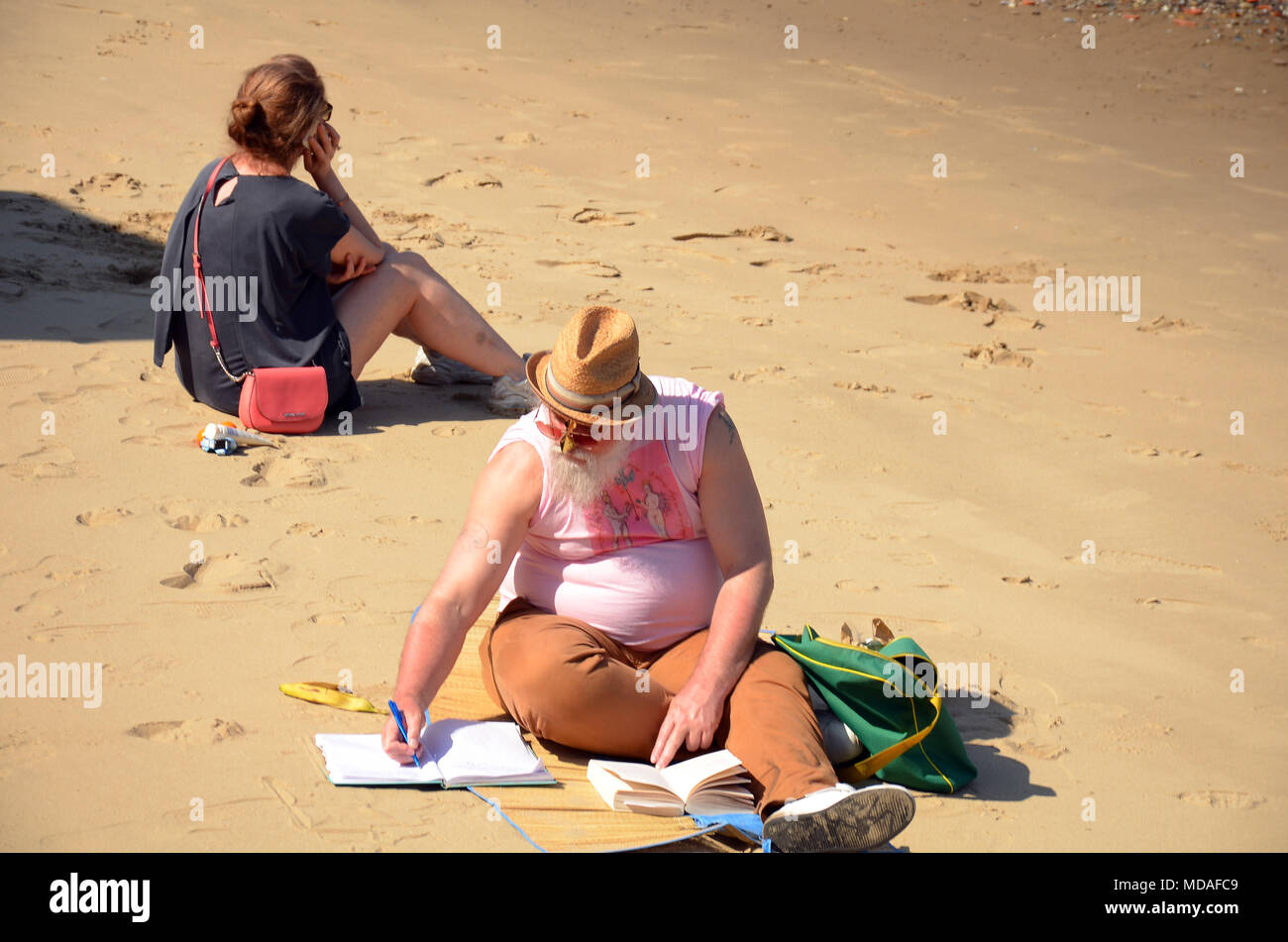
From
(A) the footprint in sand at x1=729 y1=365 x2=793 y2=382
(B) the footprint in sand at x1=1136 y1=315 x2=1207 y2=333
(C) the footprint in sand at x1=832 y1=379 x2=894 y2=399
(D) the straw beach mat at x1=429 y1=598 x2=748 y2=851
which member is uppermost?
(B) the footprint in sand at x1=1136 y1=315 x2=1207 y2=333

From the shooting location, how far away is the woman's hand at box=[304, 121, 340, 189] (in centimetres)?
485

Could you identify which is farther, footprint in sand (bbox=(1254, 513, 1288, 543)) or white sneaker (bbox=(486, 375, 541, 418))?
white sneaker (bbox=(486, 375, 541, 418))

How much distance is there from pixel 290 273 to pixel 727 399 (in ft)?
6.28

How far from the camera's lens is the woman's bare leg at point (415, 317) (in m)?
5.14

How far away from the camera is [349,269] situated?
5.11m

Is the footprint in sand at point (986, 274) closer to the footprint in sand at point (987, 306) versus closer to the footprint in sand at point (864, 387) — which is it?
the footprint in sand at point (987, 306)

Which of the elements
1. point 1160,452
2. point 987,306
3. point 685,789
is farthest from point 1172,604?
point 987,306

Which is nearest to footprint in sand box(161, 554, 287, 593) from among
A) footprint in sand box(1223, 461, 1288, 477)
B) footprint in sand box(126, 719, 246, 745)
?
footprint in sand box(126, 719, 246, 745)

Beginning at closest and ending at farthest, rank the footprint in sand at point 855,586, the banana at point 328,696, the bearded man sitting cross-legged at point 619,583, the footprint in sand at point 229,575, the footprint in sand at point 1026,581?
1. the bearded man sitting cross-legged at point 619,583
2. the banana at point 328,696
3. the footprint in sand at point 229,575
4. the footprint in sand at point 855,586
5. the footprint in sand at point 1026,581

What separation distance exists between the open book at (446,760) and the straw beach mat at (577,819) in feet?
0.12

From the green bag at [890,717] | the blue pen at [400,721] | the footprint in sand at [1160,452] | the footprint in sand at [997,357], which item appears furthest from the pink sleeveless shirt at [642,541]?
the footprint in sand at [997,357]

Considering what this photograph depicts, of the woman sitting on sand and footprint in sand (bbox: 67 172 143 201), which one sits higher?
footprint in sand (bbox: 67 172 143 201)

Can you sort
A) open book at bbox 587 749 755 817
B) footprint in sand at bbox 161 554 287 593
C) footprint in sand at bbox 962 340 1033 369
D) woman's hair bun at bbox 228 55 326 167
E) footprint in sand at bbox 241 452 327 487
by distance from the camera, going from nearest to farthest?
open book at bbox 587 749 755 817 → footprint in sand at bbox 161 554 287 593 → footprint in sand at bbox 241 452 327 487 → woman's hair bun at bbox 228 55 326 167 → footprint in sand at bbox 962 340 1033 369

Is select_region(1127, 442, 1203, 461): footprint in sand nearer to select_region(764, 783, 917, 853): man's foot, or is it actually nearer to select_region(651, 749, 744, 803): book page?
select_region(651, 749, 744, 803): book page
